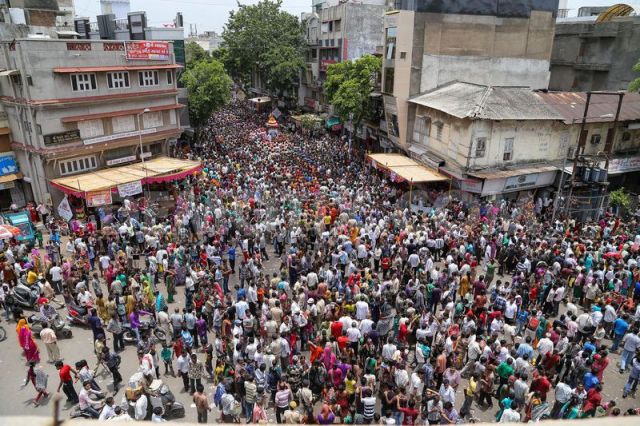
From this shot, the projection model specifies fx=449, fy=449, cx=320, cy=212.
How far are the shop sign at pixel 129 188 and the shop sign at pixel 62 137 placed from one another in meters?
4.15

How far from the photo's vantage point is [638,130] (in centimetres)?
2733

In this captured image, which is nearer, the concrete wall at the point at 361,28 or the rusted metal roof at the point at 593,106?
the rusted metal roof at the point at 593,106

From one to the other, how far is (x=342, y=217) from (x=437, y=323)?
27.8 ft

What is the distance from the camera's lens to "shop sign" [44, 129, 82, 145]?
22.6 m

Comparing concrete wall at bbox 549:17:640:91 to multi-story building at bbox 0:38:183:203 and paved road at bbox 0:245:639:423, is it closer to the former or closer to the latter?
paved road at bbox 0:245:639:423

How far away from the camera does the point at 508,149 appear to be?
24453mm

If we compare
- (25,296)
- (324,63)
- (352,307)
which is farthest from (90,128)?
(324,63)

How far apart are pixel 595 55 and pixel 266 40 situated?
1340 inches

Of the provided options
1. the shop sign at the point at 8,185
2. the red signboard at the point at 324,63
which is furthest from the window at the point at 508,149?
the red signboard at the point at 324,63

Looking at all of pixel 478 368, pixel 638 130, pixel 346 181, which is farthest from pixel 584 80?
pixel 478 368

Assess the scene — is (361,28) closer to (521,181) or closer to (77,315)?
(521,181)

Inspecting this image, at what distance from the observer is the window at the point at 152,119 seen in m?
27.4

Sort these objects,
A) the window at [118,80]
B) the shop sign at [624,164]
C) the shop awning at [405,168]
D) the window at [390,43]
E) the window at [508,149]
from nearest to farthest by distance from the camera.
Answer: the window at [508,149] → the shop awning at [405,168] → the window at [118,80] → the shop sign at [624,164] → the window at [390,43]

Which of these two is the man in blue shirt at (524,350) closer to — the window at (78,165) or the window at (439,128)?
the window at (439,128)
